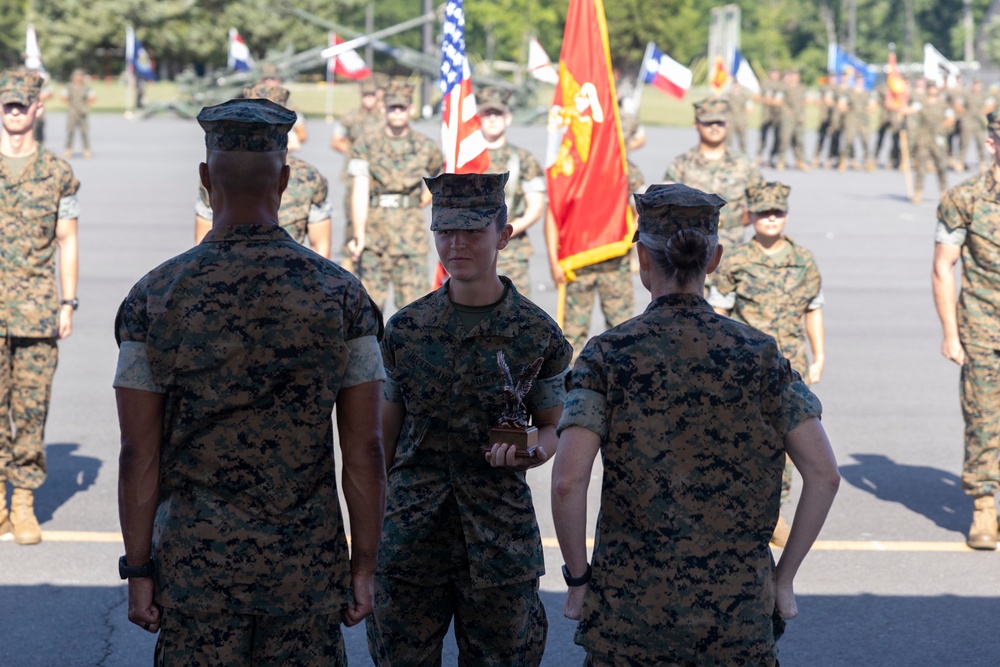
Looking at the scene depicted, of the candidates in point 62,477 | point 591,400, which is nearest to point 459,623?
point 591,400

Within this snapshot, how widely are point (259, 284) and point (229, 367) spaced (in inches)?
8.4

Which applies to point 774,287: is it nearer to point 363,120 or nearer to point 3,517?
point 3,517

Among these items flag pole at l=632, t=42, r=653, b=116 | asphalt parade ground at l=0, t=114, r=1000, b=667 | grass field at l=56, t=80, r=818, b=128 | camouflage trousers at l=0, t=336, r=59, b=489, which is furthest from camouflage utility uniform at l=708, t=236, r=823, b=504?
grass field at l=56, t=80, r=818, b=128

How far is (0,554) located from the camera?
21.9ft

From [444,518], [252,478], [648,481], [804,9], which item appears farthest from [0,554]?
[804,9]

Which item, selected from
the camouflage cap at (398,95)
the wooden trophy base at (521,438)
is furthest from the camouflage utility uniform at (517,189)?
the wooden trophy base at (521,438)

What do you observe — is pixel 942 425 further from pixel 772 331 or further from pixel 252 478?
pixel 252 478

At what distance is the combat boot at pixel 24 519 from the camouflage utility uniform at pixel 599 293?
13.4ft

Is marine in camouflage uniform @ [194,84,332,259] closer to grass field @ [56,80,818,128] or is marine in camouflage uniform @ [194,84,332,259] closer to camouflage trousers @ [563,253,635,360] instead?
camouflage trousers @ [563,253,635,360]

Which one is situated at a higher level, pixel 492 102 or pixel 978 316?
pixel 492 102

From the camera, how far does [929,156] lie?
26.9 m

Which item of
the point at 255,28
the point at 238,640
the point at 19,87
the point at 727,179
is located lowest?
the point at 238,640

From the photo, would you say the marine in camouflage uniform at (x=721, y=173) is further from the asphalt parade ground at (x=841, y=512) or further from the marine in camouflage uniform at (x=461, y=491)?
the marine in camouflage uniform at (x=461, y=491)

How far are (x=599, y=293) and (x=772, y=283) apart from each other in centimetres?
274
